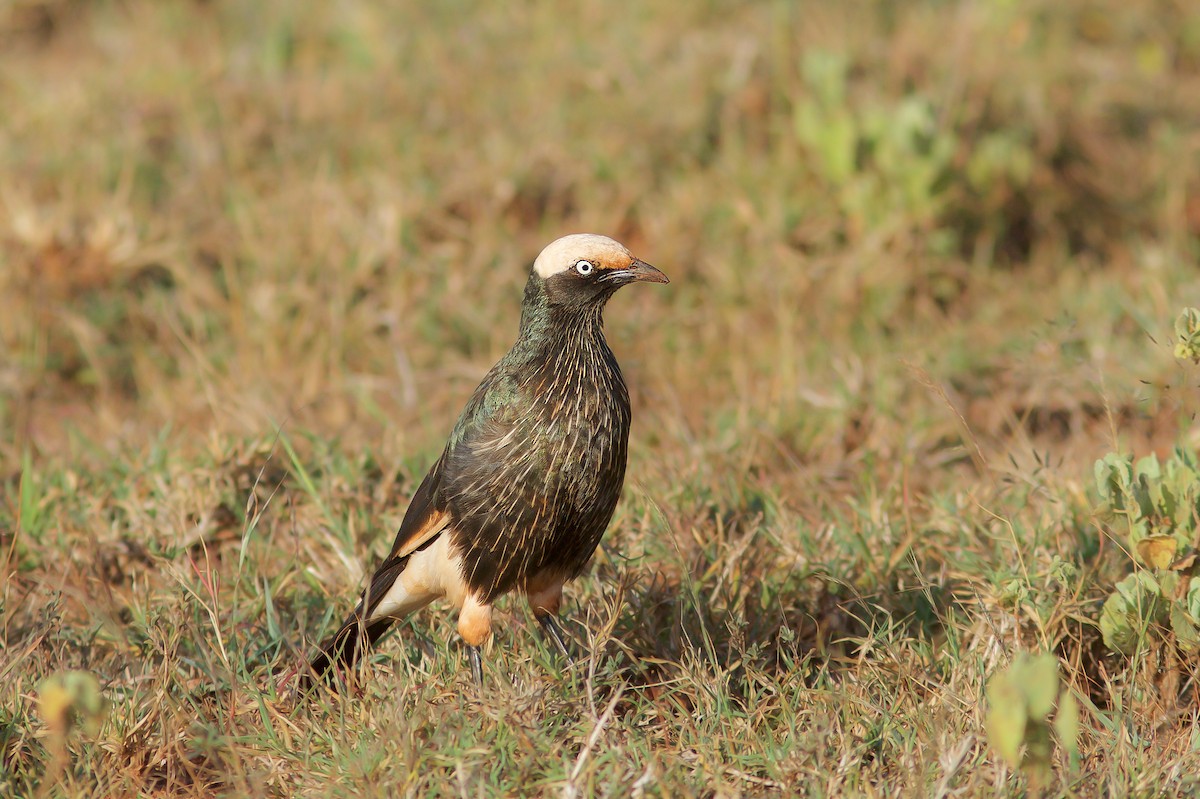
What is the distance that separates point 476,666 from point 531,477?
1.65 feet

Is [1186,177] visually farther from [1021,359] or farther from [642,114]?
[642,114]

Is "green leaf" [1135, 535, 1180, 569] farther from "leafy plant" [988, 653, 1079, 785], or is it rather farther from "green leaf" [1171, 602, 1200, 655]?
"leafy plant" [988, 653, 1079, 785]

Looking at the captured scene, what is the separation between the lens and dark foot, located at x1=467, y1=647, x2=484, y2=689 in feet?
10.7

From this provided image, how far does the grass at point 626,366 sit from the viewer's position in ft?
10.5

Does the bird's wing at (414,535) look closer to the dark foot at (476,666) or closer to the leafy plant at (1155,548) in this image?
the dark foot at (476,666)

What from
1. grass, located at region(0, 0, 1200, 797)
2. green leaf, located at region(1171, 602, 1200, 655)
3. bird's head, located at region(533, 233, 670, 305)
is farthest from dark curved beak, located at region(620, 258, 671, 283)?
green leaf, located at region(1171, 602, 1200, 655)

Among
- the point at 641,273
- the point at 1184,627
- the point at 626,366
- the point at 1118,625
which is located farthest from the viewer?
the point at 626,366

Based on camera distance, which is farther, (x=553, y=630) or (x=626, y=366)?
(x=626, y=366)

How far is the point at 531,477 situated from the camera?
339cm

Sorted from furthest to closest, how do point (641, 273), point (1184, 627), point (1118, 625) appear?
point (641, 273)
point (1118, 625)
point (1184, 627)

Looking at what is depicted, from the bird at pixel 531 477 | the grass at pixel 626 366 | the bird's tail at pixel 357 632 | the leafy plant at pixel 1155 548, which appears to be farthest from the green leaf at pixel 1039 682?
the bird's tail at pixel 357 632

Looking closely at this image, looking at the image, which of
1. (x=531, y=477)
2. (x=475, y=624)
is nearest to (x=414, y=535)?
(x=475, y=624)

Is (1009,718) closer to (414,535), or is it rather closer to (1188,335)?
(1188,335)

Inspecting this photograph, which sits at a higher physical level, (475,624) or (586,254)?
(586,254)
